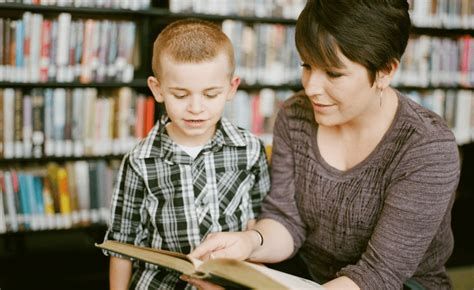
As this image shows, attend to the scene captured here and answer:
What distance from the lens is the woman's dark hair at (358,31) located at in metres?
1.19

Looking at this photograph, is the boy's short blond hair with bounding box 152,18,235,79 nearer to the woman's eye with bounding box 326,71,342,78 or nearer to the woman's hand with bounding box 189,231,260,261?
the woman's eye with bounding box 326,71,342,78

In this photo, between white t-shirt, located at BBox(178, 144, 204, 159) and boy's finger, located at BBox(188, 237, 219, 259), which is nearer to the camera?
boy's finger, located at BBox(188, 237, 219, 259)

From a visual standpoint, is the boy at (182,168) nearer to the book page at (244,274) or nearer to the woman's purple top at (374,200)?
the woman's purple top at (374,200)

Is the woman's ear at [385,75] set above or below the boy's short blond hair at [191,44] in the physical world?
below

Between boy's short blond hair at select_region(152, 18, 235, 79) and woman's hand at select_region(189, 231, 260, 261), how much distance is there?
40 centimetres

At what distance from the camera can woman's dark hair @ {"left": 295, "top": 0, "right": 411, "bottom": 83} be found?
46.9 inches

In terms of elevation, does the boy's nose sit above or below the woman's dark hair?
below

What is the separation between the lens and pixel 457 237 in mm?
3127

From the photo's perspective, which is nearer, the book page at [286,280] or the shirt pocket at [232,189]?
the book page at [286,280]

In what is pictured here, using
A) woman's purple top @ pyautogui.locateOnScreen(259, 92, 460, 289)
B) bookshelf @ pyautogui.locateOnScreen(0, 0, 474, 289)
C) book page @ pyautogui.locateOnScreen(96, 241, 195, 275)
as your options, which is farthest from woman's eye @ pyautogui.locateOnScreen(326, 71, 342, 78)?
bookshelf @ pyautogui.locateOnScreen(0, 0, 474, 289)

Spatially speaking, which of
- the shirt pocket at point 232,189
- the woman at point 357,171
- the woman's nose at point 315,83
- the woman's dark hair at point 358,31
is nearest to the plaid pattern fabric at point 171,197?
the shirt pocket at point 232,189

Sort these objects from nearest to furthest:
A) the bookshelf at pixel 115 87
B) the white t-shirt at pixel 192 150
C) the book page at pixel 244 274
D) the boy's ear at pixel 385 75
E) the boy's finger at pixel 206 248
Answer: the book page at pixel 244 274 → the boy's finger at pixel 206 248 → the boy's ear at pixel 385 75 → the white t-shirt at pixel 192 150 → the bookshelf at pixel 115 87

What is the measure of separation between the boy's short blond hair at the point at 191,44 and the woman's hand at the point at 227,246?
396mm

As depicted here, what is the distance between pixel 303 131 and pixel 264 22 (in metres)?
1.42
